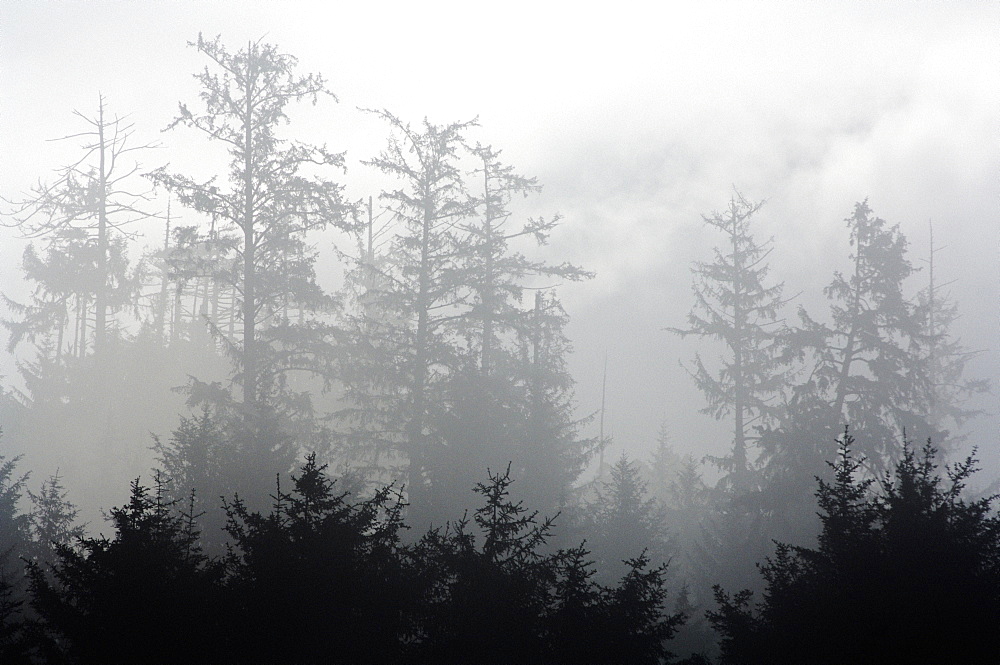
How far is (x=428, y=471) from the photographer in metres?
18.2

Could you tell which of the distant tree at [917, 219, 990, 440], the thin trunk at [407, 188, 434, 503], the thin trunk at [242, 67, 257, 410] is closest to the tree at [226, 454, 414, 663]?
the thin trunk at [407, 188, 434, 503]

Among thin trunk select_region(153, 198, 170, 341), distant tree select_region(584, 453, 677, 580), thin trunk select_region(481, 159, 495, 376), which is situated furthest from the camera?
thin trunk select_region(153, 198, 170, 341)

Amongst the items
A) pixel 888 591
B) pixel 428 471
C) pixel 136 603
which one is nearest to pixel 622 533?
pixel 428 471

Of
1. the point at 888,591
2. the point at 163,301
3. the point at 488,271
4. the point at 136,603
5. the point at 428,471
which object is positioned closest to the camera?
the point at 136,603

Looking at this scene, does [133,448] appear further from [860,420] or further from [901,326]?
[901,326]

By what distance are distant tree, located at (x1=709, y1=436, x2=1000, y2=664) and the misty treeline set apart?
0.03 meters

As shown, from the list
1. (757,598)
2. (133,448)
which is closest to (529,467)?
(757,598)

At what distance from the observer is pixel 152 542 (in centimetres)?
698

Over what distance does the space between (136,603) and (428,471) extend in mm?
11894

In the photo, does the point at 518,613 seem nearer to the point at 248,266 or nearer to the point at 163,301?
the point at 248,266

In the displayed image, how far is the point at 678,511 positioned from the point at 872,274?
13.4 metres

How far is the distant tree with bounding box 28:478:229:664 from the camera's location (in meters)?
6.26

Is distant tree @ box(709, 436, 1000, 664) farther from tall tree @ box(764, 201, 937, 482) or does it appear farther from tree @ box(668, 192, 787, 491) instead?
tree @ box(668, 192, 787, 491)

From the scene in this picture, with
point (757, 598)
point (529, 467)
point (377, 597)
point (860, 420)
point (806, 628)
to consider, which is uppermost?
point (860, 420)
